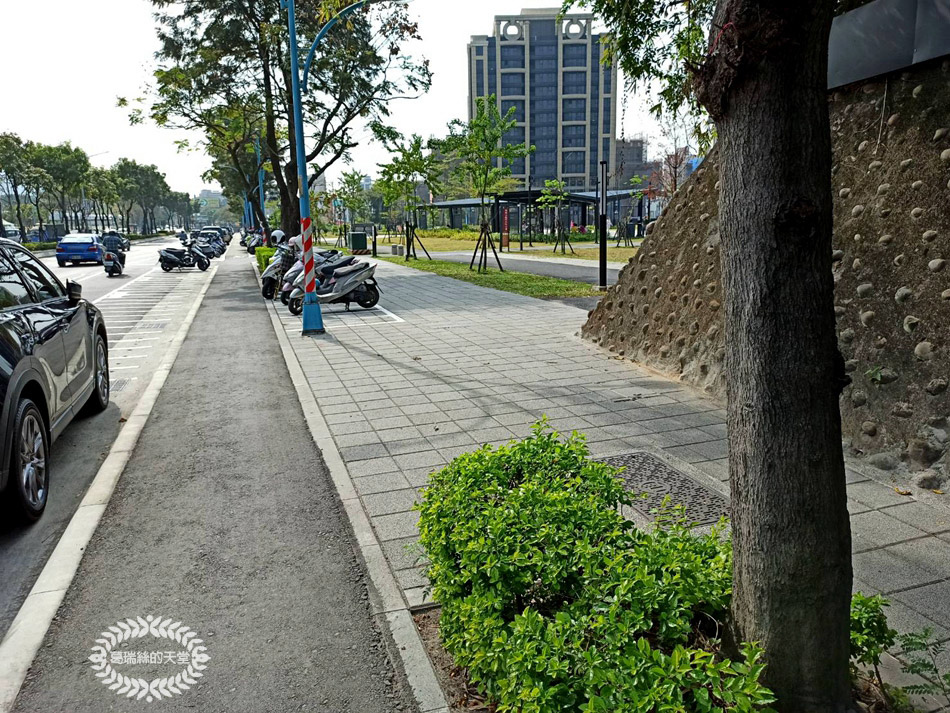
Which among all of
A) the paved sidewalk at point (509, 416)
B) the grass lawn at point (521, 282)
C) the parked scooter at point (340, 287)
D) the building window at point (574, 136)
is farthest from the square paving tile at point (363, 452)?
the building window at point (574, 136)

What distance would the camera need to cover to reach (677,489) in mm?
4992

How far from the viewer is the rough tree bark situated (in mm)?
2150

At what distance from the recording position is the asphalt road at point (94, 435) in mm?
4207

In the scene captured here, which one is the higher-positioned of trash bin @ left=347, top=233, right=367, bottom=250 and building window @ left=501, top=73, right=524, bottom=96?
building window @ left=501, top=73, right=524, bottom=96

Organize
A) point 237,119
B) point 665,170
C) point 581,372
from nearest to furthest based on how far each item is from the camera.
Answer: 1. point 581,372
2. point 237,119
3. point 665,170

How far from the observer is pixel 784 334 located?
2219 mm

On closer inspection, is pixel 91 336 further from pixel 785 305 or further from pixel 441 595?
pixel 785 305

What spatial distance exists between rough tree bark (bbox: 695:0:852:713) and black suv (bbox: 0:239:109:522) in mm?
4187

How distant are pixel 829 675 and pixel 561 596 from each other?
3.15 feet

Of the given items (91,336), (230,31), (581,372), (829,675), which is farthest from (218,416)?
(230,31)

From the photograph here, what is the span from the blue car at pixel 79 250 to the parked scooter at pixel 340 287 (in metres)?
23.5

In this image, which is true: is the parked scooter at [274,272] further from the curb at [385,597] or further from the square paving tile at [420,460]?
the square paving tile at [420,460]

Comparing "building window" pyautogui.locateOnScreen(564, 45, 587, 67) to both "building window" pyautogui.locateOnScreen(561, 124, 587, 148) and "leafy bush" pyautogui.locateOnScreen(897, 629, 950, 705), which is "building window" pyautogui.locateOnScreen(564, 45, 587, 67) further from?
"leafy bush" pyautogui.locateOnScreen(897, 629, 950, 705)

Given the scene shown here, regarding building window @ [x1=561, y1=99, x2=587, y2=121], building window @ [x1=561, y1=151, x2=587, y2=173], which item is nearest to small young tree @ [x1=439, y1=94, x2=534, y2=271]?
building window @ [x1=561, y1=151, x2=587, y2=173]
